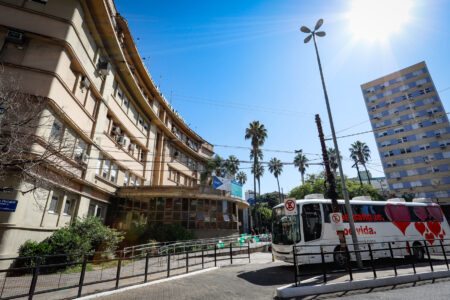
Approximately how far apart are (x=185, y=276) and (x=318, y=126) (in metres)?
10.6

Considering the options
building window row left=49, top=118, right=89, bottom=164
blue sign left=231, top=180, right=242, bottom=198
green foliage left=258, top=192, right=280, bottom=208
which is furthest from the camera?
green foliage left=258, top=192, right=280, bottom=208

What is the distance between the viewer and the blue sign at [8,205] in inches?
430

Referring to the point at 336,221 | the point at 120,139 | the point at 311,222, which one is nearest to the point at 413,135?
the point at 311,222

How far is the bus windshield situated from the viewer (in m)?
12.7

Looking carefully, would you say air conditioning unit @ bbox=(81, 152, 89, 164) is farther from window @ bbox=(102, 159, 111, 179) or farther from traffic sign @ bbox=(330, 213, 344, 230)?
traffic sign @ bbox=(330, 213, 344, 230)

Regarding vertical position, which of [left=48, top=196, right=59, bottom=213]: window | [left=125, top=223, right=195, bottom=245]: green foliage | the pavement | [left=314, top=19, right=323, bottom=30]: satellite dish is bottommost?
the pavement

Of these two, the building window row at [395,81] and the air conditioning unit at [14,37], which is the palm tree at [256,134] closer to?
the air conditioning unit at [14,37]

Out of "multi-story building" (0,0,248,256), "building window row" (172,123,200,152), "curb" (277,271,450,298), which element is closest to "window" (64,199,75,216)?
"multi-story building" (0,0,248,256)

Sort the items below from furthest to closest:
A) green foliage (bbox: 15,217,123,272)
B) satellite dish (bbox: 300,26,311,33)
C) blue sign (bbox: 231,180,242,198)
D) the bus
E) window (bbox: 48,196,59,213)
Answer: blue sign (bbox: 231,180,242,198) → window (bbox: 48,196,59,213) → satellite dish (bbox: 300,26,311,33) → the bus → green foliage (bbox: 15,217,123,272)

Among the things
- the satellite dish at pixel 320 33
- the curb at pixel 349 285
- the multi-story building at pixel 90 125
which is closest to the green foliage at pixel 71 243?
the multi-story building at pixel 90 125

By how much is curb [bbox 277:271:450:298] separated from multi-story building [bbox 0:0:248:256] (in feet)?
35.8

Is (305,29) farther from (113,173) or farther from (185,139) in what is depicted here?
(185,139)

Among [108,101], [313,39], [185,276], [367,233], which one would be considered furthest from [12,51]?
[367,233]

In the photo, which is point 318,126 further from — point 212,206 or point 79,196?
point 79,196
